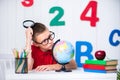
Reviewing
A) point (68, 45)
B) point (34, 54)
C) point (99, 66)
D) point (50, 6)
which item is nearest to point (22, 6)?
point (50, 6)

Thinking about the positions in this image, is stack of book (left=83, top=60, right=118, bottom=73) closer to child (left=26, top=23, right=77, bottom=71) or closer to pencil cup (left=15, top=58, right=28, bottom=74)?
child (left=26, top=23, right=77, bottom=71)

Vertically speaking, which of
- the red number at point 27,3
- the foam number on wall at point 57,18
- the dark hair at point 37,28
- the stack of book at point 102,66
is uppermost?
the red number at point 27,3

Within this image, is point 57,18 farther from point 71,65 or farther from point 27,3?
point 71,65

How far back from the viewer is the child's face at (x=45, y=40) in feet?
7.41

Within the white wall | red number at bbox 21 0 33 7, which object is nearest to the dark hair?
the white wall

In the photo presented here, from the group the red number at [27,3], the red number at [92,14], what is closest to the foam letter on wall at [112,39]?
the red number at [92,14]

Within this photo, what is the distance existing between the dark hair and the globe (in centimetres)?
26

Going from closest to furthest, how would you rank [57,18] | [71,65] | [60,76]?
1. [60,76]
2. [71,65]
3. [57,18]

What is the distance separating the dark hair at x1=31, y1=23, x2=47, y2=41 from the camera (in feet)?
7.43

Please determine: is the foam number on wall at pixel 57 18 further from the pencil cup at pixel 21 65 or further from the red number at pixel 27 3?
the pencil cup at pixel 21 65

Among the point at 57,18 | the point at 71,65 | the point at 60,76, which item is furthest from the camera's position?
the point at 57,18

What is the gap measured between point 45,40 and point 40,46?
63 millimetres

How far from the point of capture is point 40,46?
2287mm

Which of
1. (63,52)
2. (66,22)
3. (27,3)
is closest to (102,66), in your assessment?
(63,52)
